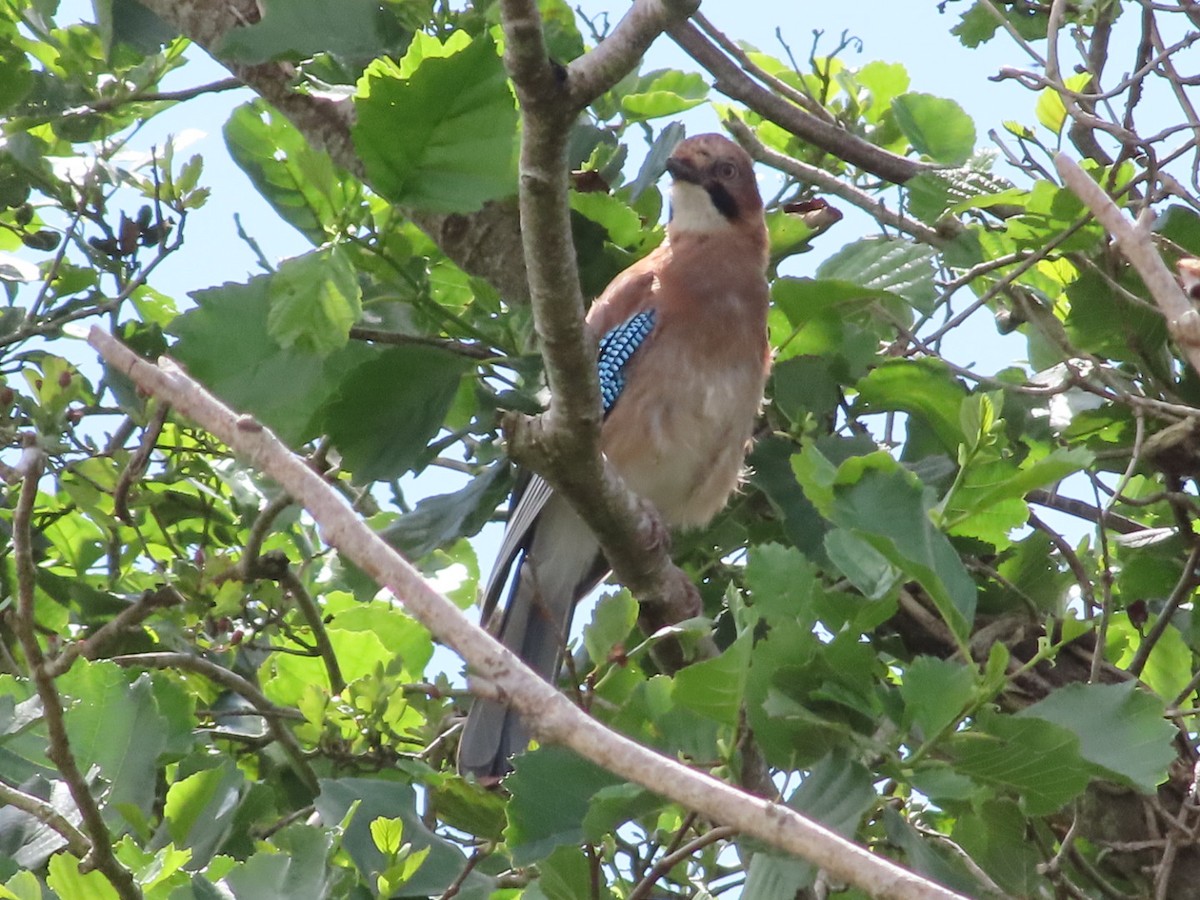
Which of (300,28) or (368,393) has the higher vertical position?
(300,28)

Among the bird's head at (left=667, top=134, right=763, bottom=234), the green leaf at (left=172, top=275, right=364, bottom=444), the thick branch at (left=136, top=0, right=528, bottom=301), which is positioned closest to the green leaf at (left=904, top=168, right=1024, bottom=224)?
the thick branch at (left=136, top=0, right=528, bottom=301)

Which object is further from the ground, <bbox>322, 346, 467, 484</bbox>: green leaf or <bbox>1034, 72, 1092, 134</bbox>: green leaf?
<bbox>1034, 72, 1092, 134</bbox>: green leaf

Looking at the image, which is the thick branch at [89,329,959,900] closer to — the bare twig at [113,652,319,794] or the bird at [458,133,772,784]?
the bare twig at [113,652,319,794]

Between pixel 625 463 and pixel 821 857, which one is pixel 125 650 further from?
pixel 821 857

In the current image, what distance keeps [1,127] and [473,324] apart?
4.93 ft

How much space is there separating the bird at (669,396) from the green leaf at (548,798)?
1505mm

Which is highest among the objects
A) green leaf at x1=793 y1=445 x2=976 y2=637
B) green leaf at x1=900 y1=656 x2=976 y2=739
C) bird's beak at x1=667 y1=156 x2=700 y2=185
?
bird's beak at x1=667 y1=156 x2=700 y2=185

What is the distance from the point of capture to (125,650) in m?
3.73

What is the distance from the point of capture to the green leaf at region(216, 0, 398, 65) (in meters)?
3.16

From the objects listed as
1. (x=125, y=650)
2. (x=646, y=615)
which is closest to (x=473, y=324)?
(x=646, y=615)

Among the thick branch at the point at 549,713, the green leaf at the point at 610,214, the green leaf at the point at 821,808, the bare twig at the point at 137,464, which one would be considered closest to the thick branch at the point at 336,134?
the green leaf at the point at 610,214

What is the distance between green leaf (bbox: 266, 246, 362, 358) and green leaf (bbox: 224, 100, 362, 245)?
0.34 m

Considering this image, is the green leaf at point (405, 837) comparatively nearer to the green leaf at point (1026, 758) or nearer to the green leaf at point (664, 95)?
the green leaf at point (1026, 758)

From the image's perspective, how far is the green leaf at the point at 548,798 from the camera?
2.49 metres
